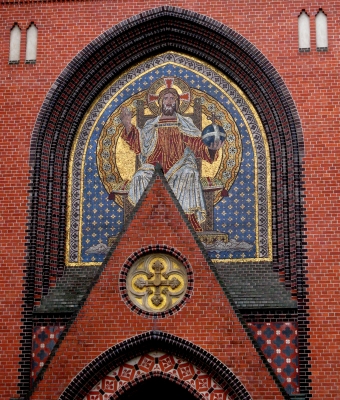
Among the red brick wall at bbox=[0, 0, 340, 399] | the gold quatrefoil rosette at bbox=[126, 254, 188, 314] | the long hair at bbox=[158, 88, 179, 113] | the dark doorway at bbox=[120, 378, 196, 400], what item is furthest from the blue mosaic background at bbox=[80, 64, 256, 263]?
the dark doorway at bbox=[120, 378, 196, 400]

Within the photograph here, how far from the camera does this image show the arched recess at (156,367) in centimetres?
1388

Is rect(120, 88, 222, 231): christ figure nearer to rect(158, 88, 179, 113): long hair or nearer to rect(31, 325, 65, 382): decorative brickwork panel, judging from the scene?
rect(158, 88, 179, 113): long hair

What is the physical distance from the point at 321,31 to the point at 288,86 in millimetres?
1160

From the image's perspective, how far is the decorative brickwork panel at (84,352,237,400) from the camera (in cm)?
Result: 1406

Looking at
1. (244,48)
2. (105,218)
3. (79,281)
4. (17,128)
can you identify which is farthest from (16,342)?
(244,48)

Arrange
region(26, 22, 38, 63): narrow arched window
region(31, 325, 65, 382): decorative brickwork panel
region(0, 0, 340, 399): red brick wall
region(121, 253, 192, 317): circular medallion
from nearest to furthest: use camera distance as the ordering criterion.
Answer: region(121, 253, 192, 317): circular medallion → region(0, 0, 340, 399): red brick wall → region(31, 325, 65, 382): decorative brickwork panel → region(26, 22, 38, 63): narrow arched window

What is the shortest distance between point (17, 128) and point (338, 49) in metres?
5.61

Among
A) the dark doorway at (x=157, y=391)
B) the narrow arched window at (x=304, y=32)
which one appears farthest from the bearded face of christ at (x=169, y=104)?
the dark doorway at (x=157, y=391)

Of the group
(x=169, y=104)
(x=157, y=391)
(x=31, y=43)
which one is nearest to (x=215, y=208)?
(x=169, y=104)

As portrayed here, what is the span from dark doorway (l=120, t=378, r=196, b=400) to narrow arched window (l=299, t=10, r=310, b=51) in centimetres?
607

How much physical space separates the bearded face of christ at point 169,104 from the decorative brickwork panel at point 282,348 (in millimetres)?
4108

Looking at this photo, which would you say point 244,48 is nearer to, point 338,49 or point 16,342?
point 338,49

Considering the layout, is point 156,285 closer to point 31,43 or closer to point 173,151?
point 173,151

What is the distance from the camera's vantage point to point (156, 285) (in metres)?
14.4
